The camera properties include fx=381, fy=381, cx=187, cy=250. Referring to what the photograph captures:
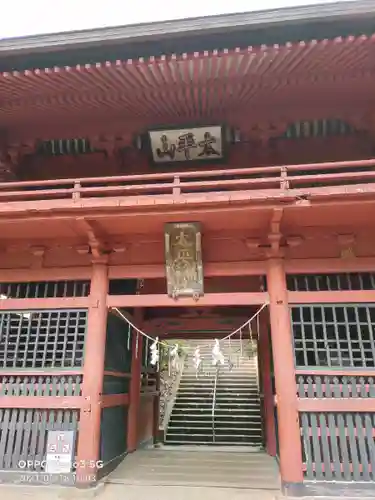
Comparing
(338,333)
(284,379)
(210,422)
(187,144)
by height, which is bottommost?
(210,422)

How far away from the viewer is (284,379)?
5.05 m

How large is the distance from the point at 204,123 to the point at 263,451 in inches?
255

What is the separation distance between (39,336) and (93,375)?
1.14 meters

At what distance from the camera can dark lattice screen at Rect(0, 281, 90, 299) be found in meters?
6.05

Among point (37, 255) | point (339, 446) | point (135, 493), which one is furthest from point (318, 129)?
point (135, 493)

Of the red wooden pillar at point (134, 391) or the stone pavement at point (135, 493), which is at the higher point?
the red wooden pillar at point (134, 391)

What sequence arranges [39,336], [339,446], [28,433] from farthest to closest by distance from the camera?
[39,336] → [28,433] → [339,446]

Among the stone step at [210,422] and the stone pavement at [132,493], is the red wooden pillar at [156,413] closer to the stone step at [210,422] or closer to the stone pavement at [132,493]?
the stone step at [210,422]

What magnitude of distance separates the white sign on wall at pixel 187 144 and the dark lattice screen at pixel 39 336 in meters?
2.98

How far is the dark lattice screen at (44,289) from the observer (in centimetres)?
605

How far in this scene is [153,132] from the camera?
20.7 ft

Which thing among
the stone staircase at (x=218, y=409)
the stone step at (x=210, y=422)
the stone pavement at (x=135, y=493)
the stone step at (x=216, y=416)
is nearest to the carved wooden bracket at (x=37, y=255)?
the stone pavement at (x=135, y=493)

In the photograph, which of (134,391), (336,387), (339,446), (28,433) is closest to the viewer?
(339,446)

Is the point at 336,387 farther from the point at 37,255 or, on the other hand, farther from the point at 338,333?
the point at 37,255
